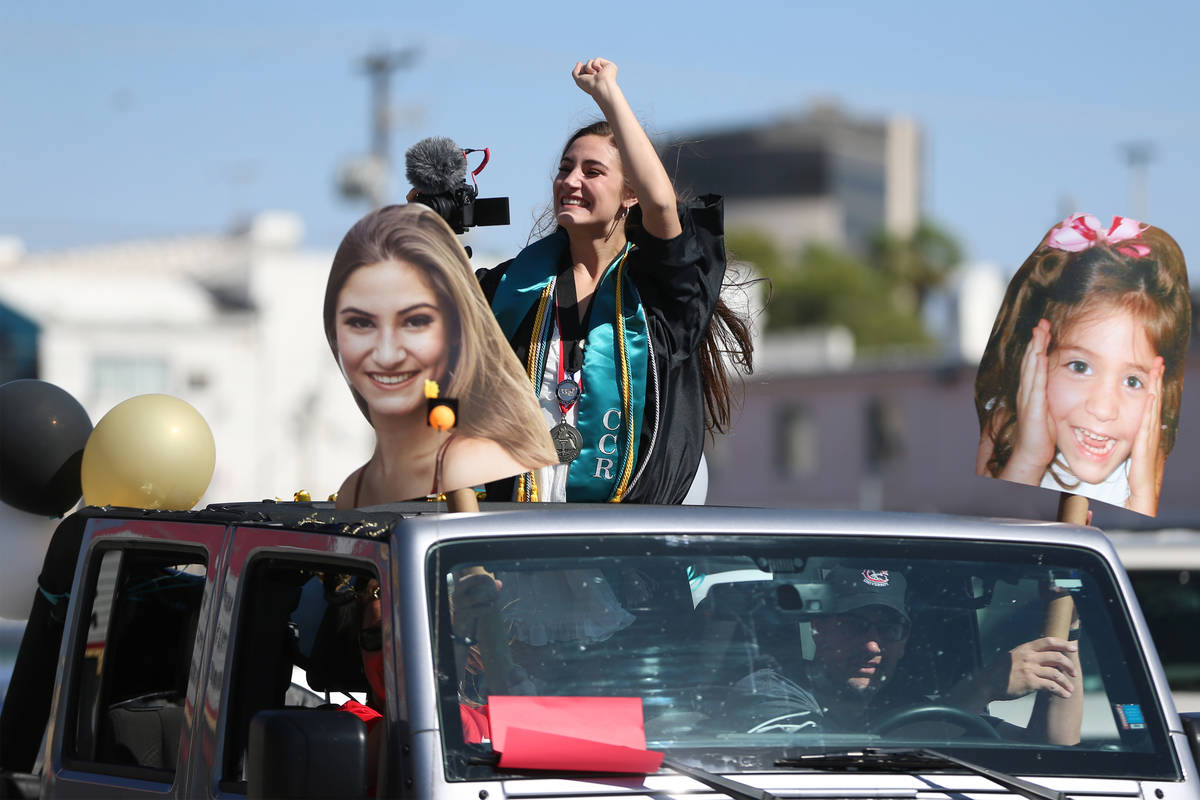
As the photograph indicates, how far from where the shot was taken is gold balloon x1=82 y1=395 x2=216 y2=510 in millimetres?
4535

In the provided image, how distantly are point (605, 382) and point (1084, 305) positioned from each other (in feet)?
3.68

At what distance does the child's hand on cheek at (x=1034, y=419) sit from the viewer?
13.1ft

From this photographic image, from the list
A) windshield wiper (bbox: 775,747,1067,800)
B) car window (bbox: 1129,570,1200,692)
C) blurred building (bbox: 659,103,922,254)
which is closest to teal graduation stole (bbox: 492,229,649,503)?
windshield wiper (bbox: 775,747,1067,800)

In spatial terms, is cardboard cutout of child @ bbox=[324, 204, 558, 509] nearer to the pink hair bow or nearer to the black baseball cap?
the black baseball cap

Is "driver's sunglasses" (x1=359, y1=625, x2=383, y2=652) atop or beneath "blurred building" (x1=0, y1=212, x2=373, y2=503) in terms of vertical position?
beneath

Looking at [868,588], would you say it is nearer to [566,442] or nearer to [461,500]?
[461,500]

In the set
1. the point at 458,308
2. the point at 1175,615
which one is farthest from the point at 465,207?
the point at 1175,615

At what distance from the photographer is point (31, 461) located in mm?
4906

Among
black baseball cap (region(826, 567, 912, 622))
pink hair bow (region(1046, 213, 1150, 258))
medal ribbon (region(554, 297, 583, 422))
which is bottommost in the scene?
black baseball cap (region(826, 567, 912, 622))

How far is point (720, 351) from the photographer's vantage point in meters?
4.52

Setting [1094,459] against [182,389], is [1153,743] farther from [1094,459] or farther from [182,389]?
[182,389]

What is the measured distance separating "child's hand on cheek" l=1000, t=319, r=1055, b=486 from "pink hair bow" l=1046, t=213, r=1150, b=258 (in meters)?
0.20

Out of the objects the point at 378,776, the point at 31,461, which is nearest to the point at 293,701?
the point at 378,776

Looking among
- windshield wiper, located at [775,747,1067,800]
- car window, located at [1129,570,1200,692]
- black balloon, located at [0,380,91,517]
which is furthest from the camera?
car window, located at [1129,570,1200,692]
